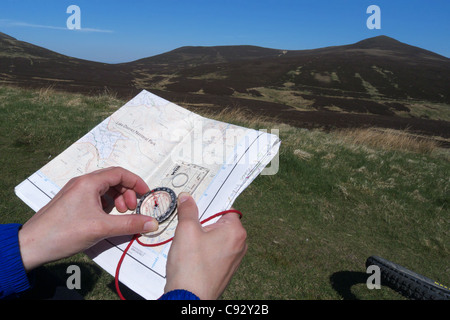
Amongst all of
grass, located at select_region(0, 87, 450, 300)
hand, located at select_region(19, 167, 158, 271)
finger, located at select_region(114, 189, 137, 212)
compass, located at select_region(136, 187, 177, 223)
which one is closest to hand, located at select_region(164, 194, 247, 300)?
compass, located at select_region(136, 187, 177, 223)

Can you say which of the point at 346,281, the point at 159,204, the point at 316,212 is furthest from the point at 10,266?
the point at 316,212

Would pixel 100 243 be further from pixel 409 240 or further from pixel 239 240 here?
pixel 409 240

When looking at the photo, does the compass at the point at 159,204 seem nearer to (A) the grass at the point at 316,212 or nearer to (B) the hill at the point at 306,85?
(A) the grass at the point at 316,212

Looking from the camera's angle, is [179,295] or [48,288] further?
[48,288]

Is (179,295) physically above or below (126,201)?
below

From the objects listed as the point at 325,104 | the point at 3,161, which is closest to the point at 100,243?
the point at 3,161

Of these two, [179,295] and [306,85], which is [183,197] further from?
[306,85]
